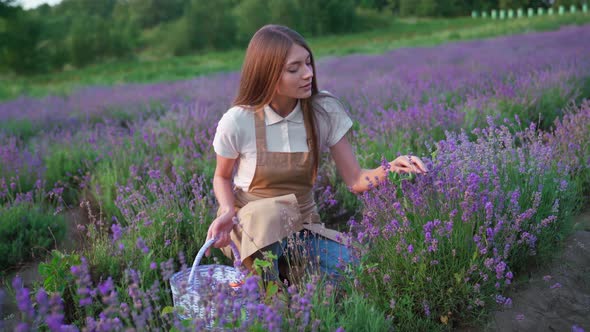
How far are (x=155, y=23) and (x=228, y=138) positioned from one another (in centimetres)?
4426

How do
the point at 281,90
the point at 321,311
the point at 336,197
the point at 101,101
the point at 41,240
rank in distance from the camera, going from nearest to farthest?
the point at 321,311 < the point at 281,90 < the point at 41,240 < the point at 336,197 < the point at 101,101

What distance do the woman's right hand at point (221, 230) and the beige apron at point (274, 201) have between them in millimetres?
65

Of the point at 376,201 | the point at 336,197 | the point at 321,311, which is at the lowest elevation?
the point at 336,197

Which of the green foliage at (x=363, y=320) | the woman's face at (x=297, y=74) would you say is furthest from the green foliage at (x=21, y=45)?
the green foliage at (x=363, y=320)

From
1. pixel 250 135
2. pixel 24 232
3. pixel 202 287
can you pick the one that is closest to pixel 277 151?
pixel 250 135

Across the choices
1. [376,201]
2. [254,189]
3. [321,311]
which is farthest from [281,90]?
[321,311]

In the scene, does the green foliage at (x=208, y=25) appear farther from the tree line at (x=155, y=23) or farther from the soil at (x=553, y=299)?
the soil at (x=553, y=299)

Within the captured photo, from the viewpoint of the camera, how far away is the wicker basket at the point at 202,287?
1384 mm

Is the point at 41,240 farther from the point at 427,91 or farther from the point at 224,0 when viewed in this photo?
the point at 224,0

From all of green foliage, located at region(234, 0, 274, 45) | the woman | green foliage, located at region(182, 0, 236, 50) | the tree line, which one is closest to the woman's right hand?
the woman

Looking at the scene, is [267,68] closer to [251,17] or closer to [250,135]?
[250,135]

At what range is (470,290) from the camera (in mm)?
1914

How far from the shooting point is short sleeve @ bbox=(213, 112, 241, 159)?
2.30 m

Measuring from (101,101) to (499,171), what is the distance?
6.02m
